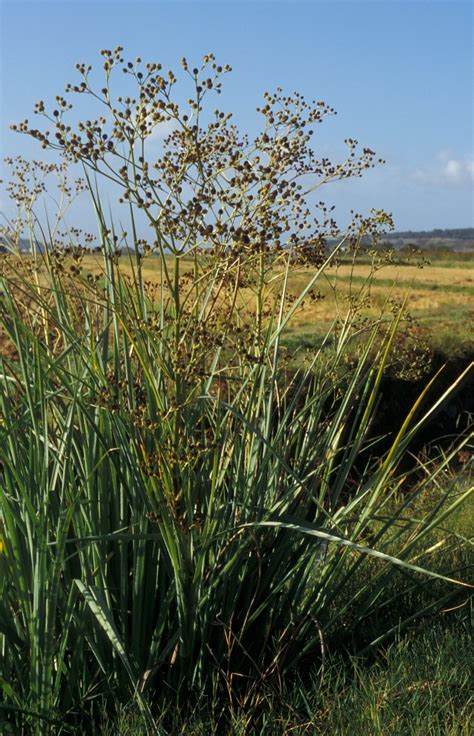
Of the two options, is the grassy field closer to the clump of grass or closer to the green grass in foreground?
the clump of grass

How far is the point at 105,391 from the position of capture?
2.64m

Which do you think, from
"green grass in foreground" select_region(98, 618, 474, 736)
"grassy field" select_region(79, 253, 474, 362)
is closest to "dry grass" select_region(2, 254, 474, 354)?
"grassy field" select_region(79, 253, 474, 362)

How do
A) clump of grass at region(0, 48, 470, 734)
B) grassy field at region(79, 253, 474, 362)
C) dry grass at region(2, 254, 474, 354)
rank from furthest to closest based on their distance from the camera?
1. dry grass at region(2, 254, 474, 354)
2. grassy field at region(79, 253, 474, 362)
3. clump of grass at region(0, 48, 470, 734)

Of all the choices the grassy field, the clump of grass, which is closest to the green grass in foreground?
the clump of grass

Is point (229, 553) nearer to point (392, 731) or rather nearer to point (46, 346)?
point (392, 731)

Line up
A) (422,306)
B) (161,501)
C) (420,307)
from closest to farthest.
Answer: (161,501) → (420,307) → (422,306)

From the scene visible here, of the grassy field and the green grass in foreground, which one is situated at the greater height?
the green grass in foreground

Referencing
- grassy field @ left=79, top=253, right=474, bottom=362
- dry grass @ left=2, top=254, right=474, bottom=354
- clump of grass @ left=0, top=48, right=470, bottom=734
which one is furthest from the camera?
dry grass @ left=2, top=254, right=474, bottom=354

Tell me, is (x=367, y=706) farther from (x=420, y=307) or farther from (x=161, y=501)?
(x=420, y=307)

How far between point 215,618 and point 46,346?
1.20 m

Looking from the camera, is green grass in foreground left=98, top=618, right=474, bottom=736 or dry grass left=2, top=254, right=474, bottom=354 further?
dry grass left=2, top=254, right=474, bottom=354

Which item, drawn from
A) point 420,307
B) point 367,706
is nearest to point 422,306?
point 420,307

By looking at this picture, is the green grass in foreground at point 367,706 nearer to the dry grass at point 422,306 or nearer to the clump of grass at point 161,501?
the clump of grass at point 161,501

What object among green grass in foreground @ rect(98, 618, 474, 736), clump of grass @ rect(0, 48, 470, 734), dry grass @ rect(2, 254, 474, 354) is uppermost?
clump of grass @ rect(0, 48, 470, 734)
